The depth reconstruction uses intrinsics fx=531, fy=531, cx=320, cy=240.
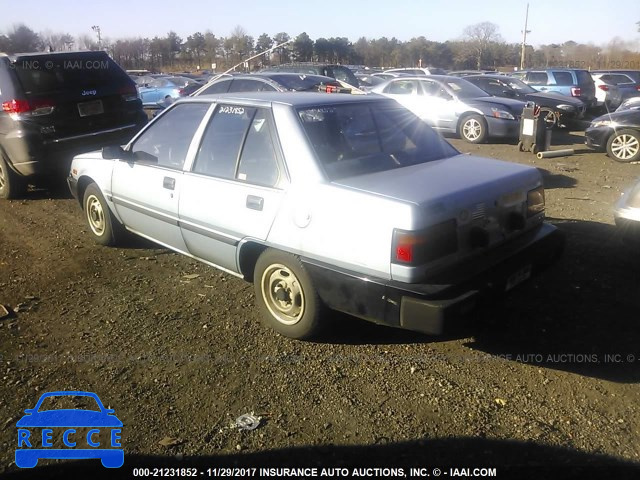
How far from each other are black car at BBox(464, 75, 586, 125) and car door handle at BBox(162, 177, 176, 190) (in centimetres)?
1175

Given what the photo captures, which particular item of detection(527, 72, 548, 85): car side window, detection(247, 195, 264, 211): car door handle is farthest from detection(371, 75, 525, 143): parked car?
detection(247, 195, 264, 211): car door handle

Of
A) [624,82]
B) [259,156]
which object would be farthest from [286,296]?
[624,82]

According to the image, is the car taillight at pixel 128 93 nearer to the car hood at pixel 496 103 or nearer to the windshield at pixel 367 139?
the windshield at pixel 367 139

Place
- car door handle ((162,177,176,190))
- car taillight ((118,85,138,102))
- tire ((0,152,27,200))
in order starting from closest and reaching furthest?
car door handle ((162,177,176,190)), tire ((0,152,27,200)), car taillight ((118,85,138,102))

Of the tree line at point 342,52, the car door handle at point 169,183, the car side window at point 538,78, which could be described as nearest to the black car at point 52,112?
the car door handle at point 169,183

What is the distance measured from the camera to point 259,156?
3.70 metres

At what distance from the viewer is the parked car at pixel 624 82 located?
18.1 metres

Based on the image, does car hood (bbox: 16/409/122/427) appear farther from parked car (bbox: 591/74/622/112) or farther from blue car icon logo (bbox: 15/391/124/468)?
Result: parked car (bbox: 591/74/622/112)

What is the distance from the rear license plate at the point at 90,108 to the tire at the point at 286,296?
5201 millimetres

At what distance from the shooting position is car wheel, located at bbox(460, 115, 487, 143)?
11.9 meters

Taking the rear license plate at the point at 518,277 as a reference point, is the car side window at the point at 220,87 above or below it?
above

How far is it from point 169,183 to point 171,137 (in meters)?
0.49

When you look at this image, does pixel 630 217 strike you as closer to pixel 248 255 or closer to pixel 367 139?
pixel 367 139

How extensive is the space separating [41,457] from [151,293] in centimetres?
192
